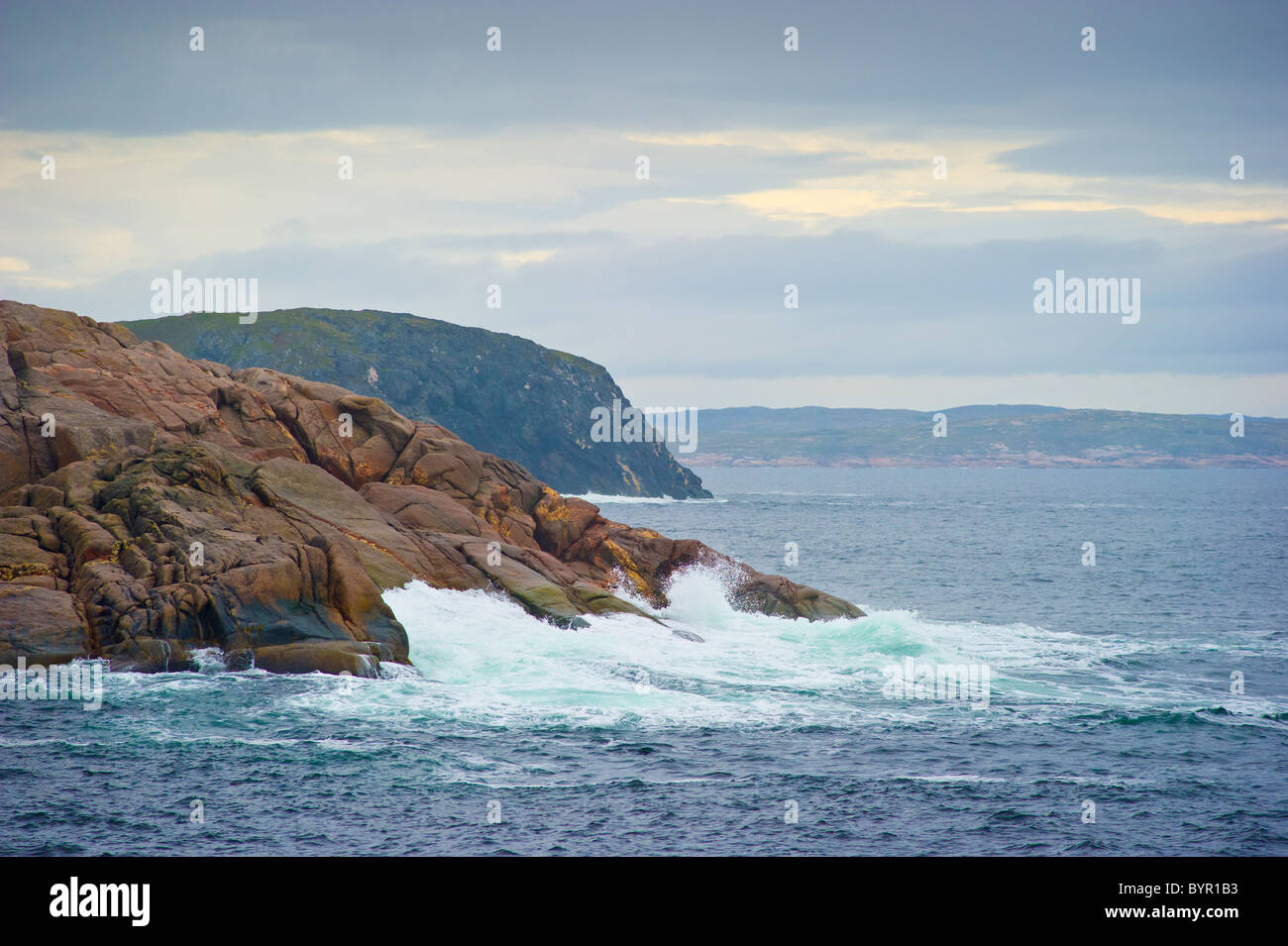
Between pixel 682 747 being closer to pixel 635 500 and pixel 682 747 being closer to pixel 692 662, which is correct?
pixel 692 662

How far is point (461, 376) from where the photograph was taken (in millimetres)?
180875

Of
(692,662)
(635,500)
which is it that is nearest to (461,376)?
(635,500)

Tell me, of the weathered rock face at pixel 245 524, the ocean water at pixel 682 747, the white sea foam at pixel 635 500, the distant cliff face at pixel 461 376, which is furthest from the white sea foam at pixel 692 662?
the distant cliff face at pixel 461 376

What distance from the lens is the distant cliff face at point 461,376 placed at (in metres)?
173

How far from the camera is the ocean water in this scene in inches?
846

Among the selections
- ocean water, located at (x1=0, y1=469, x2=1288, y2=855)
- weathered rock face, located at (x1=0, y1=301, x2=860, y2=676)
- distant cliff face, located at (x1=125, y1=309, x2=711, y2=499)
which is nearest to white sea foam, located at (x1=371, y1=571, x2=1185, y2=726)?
ocean water, located at (x1=0, y1=469, x2=1288, y2=855)

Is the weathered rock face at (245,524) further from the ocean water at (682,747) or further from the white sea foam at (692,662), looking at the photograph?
the white sea foam at (692,662)

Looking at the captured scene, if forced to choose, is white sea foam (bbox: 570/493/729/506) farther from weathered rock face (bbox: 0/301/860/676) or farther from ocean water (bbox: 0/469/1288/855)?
ocean water (bbox: 0/469/1288/855)

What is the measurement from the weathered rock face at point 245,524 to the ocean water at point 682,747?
1612mm

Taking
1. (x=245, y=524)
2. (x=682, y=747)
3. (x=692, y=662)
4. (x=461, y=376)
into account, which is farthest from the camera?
(x=461, y=376)

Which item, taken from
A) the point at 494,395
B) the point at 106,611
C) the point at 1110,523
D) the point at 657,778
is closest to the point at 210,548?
the point at 106,611

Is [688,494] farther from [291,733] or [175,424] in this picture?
[291,733]

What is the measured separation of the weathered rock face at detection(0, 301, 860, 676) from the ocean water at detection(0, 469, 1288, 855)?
5.29 feet

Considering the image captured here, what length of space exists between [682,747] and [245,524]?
62.0 feet
